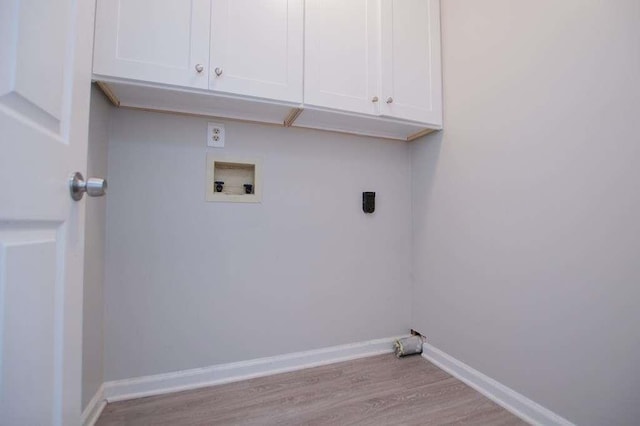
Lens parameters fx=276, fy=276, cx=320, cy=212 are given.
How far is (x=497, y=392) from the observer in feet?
4.34

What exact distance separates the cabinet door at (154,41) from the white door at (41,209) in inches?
21.0

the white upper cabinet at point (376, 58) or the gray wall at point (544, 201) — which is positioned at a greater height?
the white upper cabinet at point (376, 58)

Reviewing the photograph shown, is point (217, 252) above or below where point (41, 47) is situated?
below

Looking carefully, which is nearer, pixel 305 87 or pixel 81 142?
pixel 81 142

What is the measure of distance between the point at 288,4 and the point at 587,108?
4.41ft

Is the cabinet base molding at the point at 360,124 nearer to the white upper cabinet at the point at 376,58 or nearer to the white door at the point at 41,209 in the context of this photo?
the white upper cabinet at the point at 376,58

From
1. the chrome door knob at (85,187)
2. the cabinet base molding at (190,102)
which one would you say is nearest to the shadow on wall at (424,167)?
the cabinet base molding at (190,102)

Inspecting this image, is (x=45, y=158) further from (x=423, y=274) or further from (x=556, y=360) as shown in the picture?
(x=423, y=274)

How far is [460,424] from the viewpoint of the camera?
1.18 m

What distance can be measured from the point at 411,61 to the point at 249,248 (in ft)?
4.59

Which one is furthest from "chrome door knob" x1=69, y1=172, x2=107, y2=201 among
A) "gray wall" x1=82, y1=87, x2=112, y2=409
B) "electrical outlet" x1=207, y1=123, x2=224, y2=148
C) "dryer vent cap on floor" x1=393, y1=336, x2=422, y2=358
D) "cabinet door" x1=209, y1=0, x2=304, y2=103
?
"dryer vent cap on floor" x1=393, y1=336, x2=422, y2=358

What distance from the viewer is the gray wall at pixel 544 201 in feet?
3.14

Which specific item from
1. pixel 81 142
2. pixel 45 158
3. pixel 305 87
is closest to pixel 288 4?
pixel 305 87

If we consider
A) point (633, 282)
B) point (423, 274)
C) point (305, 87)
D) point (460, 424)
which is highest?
point (305, 87)
